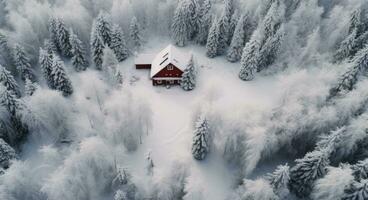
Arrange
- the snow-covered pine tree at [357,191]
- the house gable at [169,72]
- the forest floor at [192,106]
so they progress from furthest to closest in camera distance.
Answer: the house gable at [169,72]
the forest floor at [192,106]
the snow-covered pine tree at [357,191]

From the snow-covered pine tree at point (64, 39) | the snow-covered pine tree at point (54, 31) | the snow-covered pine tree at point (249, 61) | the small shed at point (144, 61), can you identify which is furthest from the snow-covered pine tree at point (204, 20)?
the snow-covered pine tree at point (54, 31)

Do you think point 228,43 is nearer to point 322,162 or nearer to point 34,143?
point 322,162

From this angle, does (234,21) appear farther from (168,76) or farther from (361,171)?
(361,171)

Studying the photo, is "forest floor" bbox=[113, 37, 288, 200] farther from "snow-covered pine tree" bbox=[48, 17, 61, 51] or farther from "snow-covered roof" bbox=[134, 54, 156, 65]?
"snow-covered pine tree" bbox=[48, 17, 61, 51]

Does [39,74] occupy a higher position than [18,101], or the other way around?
[39,74]

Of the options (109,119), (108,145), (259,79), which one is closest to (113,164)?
(108,145)

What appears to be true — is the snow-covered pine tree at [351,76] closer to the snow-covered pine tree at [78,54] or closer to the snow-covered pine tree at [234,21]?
the snow-covered pine tree at [234,21]
